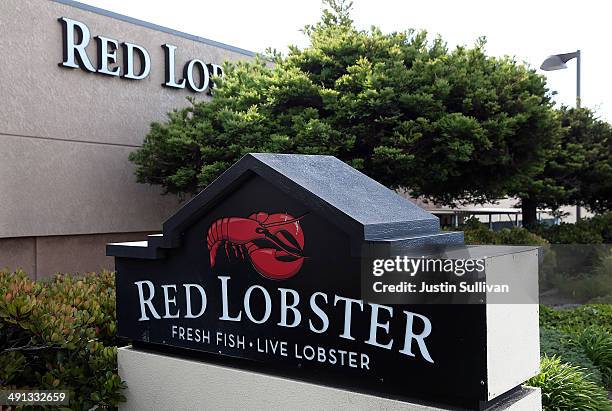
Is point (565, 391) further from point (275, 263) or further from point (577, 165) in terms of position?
point (577, 165)

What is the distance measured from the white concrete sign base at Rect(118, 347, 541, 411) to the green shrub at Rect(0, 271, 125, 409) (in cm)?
17

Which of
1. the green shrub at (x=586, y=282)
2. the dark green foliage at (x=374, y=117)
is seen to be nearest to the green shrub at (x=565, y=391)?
the dark green foliage at (x=374, y=117)

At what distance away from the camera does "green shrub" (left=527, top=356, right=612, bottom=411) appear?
493 cm

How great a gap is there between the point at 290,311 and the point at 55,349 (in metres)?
1.88

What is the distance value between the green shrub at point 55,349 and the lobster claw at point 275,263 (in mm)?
1436

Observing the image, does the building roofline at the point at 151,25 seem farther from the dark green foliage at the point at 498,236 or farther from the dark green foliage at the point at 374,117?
the dark green foliage at the point at 498,236

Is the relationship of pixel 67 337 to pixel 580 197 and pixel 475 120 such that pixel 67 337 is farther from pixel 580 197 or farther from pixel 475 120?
pixel 580 197

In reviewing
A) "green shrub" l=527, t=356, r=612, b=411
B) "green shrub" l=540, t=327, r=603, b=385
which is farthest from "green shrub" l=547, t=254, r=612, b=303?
"green shrub" l=527, t=356, r=612, b=411

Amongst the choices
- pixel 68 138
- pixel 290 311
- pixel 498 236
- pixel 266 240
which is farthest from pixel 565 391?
pixel 68 138

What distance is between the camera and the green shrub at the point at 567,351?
245 inches

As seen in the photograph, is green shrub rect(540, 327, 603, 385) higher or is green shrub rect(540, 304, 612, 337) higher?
green shrub rect(540, 327, 603, 385)

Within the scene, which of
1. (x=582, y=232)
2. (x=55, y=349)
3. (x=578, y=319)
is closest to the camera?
(x=55, y=349)

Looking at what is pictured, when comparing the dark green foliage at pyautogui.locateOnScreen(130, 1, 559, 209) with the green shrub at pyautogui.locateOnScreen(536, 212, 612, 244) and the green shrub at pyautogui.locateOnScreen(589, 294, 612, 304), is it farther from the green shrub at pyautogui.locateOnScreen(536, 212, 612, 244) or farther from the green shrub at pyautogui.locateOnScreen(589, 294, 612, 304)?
the green shrub at pyautogui.locateOnScreen(536, 212, 612, 244)

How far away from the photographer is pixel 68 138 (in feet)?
A: 38.4
